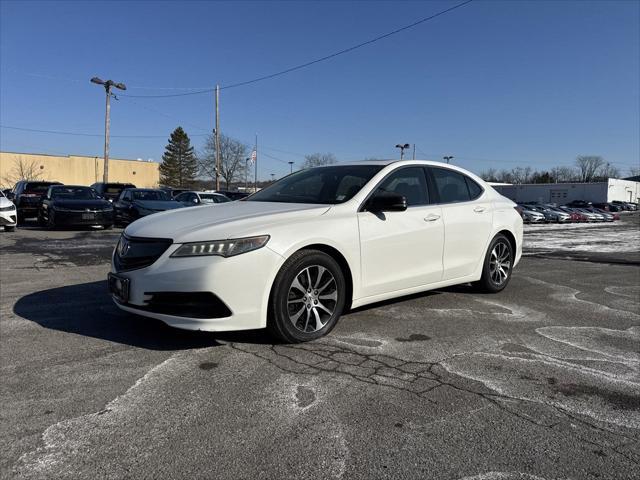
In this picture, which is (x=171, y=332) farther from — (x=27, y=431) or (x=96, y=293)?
(x=96, y=293)

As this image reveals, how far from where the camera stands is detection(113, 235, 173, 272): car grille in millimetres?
3713

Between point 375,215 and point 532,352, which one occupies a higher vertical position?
point 375,215

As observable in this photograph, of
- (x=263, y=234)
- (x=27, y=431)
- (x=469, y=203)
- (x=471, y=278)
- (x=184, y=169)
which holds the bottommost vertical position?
(x=27, y=431)

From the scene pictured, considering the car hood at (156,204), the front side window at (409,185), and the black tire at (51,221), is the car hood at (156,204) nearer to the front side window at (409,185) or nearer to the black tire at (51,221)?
the black tire at (51,221)

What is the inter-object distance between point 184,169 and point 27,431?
85.1 metres

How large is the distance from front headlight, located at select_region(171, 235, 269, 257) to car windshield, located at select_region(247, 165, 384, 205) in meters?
1.05

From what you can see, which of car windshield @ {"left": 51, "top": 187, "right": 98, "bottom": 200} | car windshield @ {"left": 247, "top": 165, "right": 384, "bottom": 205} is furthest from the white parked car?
car windshield @ {"left": 247, "top": 165, "right": 384, "bottom": 205}

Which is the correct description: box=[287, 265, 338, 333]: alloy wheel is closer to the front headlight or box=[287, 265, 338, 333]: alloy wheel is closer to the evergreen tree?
the front headlight

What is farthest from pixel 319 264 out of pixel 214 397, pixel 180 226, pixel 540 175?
pixel 540 175

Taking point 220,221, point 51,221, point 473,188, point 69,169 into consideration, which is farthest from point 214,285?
point 69,169

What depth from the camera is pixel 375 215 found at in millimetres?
4418

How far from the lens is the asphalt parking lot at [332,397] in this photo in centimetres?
230

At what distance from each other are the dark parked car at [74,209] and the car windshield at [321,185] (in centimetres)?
1120

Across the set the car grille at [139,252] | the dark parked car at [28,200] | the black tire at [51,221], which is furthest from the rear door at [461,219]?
the dark parked car at [28,200]
